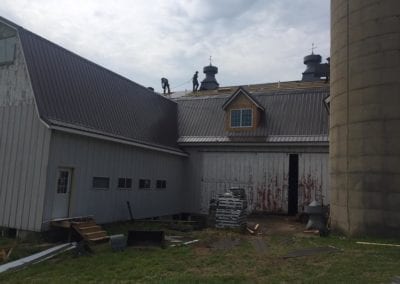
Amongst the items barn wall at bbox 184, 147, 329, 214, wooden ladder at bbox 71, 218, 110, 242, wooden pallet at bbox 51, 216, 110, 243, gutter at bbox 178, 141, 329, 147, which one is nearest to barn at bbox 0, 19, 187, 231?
wooden pallet at bbox 51, 216, 110, 243

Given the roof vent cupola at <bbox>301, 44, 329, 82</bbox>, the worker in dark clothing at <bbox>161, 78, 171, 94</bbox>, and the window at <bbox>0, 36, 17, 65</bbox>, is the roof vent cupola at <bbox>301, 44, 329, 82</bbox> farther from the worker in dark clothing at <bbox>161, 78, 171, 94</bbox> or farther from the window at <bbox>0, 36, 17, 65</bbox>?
the window at <bbox>0, 36, 17, 65</bbox>

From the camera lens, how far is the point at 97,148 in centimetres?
1530

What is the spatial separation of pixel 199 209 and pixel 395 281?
14917 mm

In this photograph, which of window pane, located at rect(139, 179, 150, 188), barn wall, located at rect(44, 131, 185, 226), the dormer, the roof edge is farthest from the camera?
the dormer

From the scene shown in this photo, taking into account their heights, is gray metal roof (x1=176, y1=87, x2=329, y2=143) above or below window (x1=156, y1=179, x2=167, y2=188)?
above

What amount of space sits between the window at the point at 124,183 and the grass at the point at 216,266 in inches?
203

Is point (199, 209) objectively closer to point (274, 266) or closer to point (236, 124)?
point (236, 124)

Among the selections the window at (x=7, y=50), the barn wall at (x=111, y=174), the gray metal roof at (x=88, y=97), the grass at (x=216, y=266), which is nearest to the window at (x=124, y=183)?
the barn wall at (x=111, y=174)

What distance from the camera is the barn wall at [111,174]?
536 inches

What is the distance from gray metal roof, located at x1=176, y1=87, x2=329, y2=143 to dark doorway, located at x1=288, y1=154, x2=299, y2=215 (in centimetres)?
102

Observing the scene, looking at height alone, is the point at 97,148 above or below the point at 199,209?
above

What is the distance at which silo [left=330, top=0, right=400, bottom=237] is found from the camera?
1241 centimetres

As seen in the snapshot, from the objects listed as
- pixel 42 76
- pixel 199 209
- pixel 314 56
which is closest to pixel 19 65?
pixel 42 76

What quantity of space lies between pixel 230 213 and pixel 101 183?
522cm
